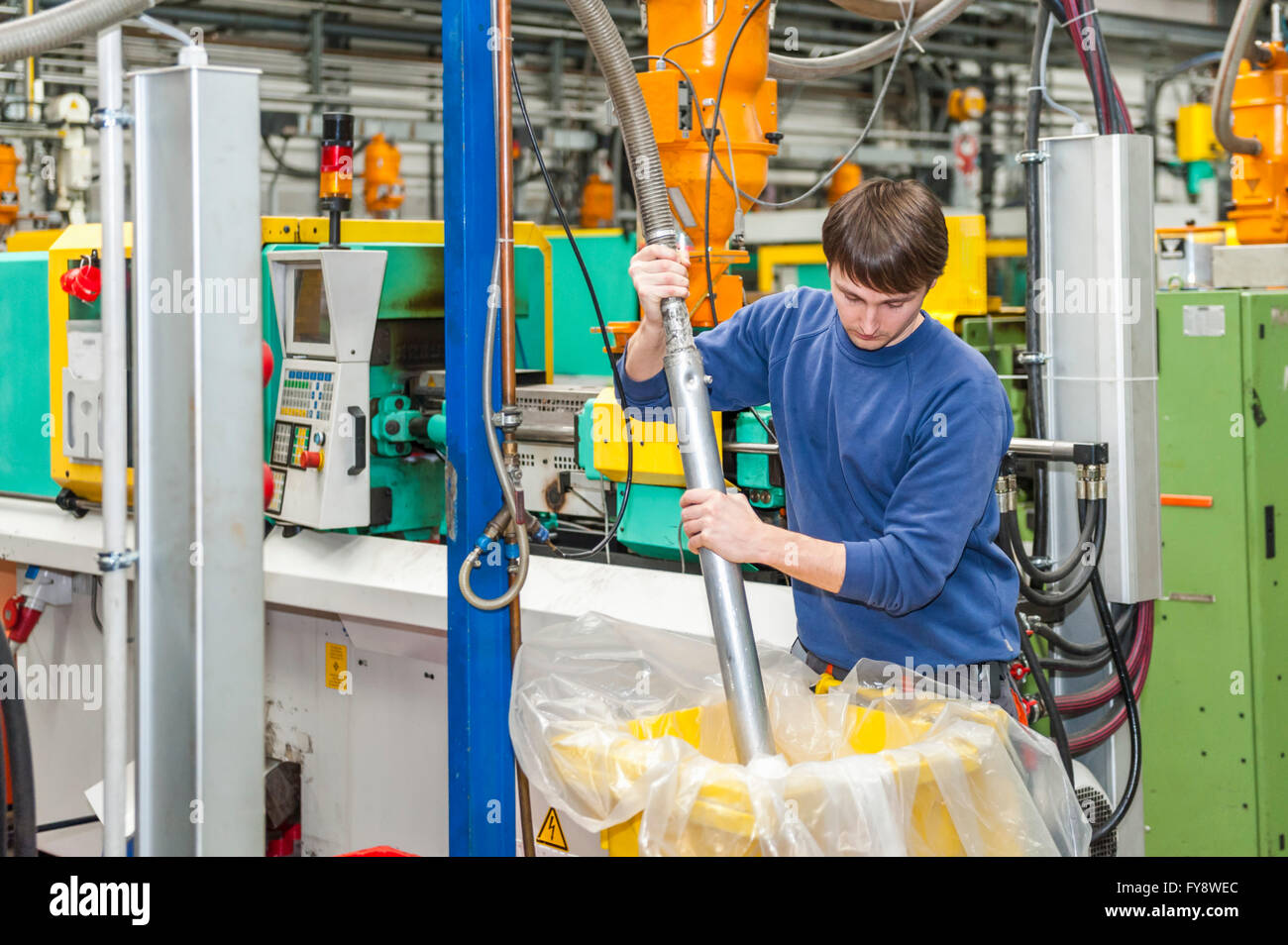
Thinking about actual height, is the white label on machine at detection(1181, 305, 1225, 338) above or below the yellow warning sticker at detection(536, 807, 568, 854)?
above

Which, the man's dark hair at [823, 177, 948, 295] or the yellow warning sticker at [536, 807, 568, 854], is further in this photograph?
the yellow warning sticker at [536, 807, 568, 854]

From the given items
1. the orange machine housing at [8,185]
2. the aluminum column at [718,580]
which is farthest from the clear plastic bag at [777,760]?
the orange machine housing at [8,185]

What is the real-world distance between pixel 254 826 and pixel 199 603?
27cm

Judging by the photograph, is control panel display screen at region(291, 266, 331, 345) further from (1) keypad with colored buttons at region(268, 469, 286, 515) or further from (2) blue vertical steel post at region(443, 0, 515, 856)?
(2) blue vertical steel post at region(443, 0, 515, 856)

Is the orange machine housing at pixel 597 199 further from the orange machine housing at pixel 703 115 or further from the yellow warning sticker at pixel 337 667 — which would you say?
the orange machine housing at pixel 703 115

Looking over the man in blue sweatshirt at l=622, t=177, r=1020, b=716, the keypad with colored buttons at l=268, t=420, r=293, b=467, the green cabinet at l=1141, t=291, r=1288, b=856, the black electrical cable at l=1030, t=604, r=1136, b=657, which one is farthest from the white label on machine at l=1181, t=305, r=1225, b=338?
the keypad with colored buttons at l=268, t=420, r=293, b=467

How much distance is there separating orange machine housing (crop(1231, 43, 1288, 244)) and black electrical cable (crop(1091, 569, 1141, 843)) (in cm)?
205

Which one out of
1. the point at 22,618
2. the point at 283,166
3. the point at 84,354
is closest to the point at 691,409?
the point at 84,354

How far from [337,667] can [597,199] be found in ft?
16.4

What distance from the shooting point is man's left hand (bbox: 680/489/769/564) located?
5.14ft

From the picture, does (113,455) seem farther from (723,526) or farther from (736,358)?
(736,358)

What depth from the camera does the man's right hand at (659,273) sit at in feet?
5.45

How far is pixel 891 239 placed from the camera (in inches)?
61.2

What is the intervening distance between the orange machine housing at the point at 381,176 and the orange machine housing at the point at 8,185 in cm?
198
